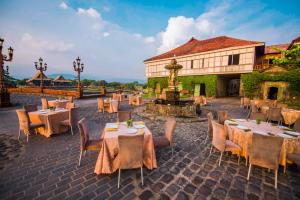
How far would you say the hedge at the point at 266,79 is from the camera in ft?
42.0

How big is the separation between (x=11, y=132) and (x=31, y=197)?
4.49 m

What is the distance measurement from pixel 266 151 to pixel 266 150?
0.07 feet

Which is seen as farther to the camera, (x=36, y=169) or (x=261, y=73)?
(x=261, y=73)

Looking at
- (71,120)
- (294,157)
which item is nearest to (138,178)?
(294,157)

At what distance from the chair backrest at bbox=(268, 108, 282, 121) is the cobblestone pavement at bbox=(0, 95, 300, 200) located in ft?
12.5

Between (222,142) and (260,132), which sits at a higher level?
(260,132)

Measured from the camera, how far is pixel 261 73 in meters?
14.6

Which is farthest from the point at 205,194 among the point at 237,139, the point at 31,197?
the point at 31,197

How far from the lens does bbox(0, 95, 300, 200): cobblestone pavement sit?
226 centimetres

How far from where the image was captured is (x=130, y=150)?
2.43 metres

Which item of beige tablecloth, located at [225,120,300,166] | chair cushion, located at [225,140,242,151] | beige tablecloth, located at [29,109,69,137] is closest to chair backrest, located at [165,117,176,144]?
chair cushion, located at [225,140,242,151]

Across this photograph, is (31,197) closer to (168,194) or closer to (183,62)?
(168,194)

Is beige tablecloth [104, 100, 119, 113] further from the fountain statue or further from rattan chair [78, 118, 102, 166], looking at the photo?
rattan chair [78, 118, 102, 166]

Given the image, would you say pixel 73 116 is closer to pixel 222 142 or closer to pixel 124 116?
pixel 124 116
